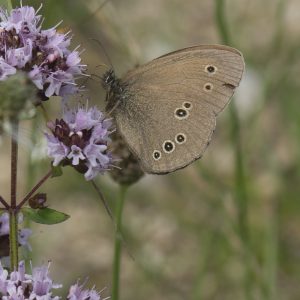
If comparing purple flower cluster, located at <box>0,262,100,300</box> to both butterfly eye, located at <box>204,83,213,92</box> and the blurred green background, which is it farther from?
the blurred green background

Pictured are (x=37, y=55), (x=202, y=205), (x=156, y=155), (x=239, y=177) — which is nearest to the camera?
(x=37, y=55)

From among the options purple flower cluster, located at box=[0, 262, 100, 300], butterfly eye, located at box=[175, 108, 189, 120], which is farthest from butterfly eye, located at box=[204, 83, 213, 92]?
purple flower cluster, located at box=[0, 262, 100, 300]

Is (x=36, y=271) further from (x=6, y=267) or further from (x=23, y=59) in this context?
(x=23, y=59)

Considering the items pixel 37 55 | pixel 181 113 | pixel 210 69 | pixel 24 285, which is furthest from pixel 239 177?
pixel 24 285

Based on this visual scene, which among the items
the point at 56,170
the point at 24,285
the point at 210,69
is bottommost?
the point at 24,285

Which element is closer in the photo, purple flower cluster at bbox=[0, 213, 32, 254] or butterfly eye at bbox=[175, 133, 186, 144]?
purple flower cluster at bbox=[0, 213, 32, 254]

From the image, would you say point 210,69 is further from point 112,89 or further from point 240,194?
point 240,194
